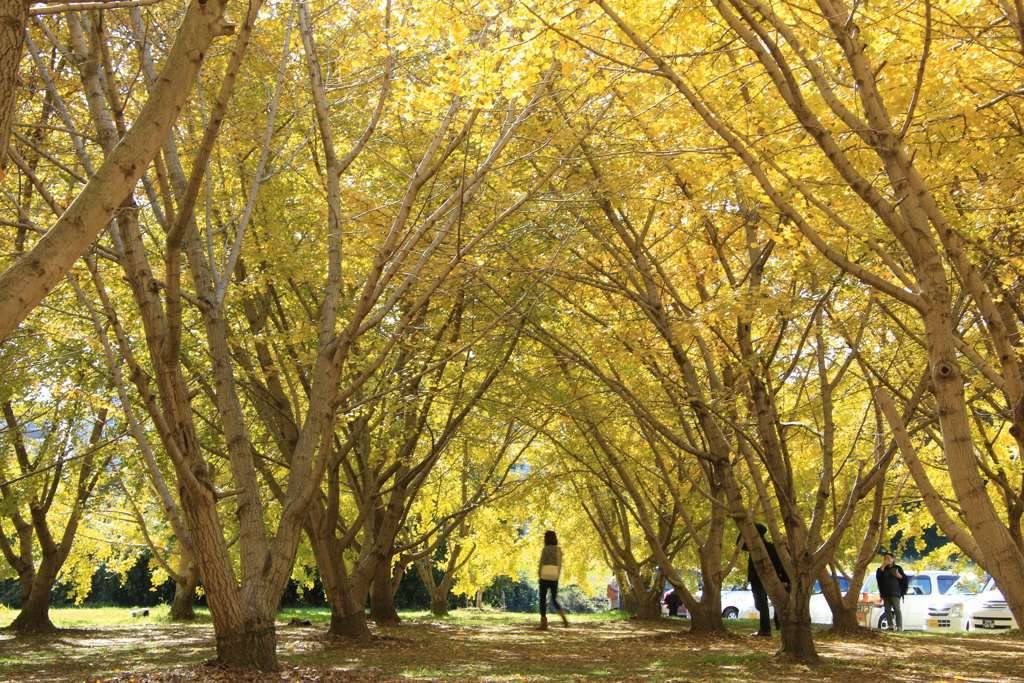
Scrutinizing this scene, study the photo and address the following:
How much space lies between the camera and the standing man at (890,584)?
1373 cm

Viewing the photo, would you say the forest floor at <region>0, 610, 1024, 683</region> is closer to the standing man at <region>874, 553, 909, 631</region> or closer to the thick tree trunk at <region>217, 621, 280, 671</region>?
the thick tree trunk at <region>217, 621, 280, 671</region>

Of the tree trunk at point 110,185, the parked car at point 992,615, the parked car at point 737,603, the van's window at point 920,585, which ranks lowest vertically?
the parked car at point 737,603

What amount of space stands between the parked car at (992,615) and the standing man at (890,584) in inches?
111

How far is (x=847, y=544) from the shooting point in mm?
19781

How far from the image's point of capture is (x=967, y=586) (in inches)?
904

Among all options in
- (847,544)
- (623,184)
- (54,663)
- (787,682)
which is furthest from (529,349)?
(847,544)

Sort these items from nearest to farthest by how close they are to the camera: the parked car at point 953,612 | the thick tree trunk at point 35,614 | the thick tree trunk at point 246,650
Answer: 1. the thick tree trunk at point 246,650
2. the thick tree trunk at point 35,614
3. the parked car at point 953,612

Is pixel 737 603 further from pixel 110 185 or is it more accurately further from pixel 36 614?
pixel 110 185

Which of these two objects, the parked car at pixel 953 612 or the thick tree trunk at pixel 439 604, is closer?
the parked car at pixel 953 612

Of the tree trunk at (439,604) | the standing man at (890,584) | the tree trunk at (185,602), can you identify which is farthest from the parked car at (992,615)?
the tree trunk at (185,602)

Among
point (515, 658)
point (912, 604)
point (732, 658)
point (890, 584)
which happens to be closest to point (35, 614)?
point (515, 658)

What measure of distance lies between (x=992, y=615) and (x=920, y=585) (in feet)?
16.2

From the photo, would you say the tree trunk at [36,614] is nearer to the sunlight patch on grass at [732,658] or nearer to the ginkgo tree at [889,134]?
the sunlight patch on grass at [732,658]

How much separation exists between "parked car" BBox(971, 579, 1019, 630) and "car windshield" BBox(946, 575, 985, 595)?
13.6ft
